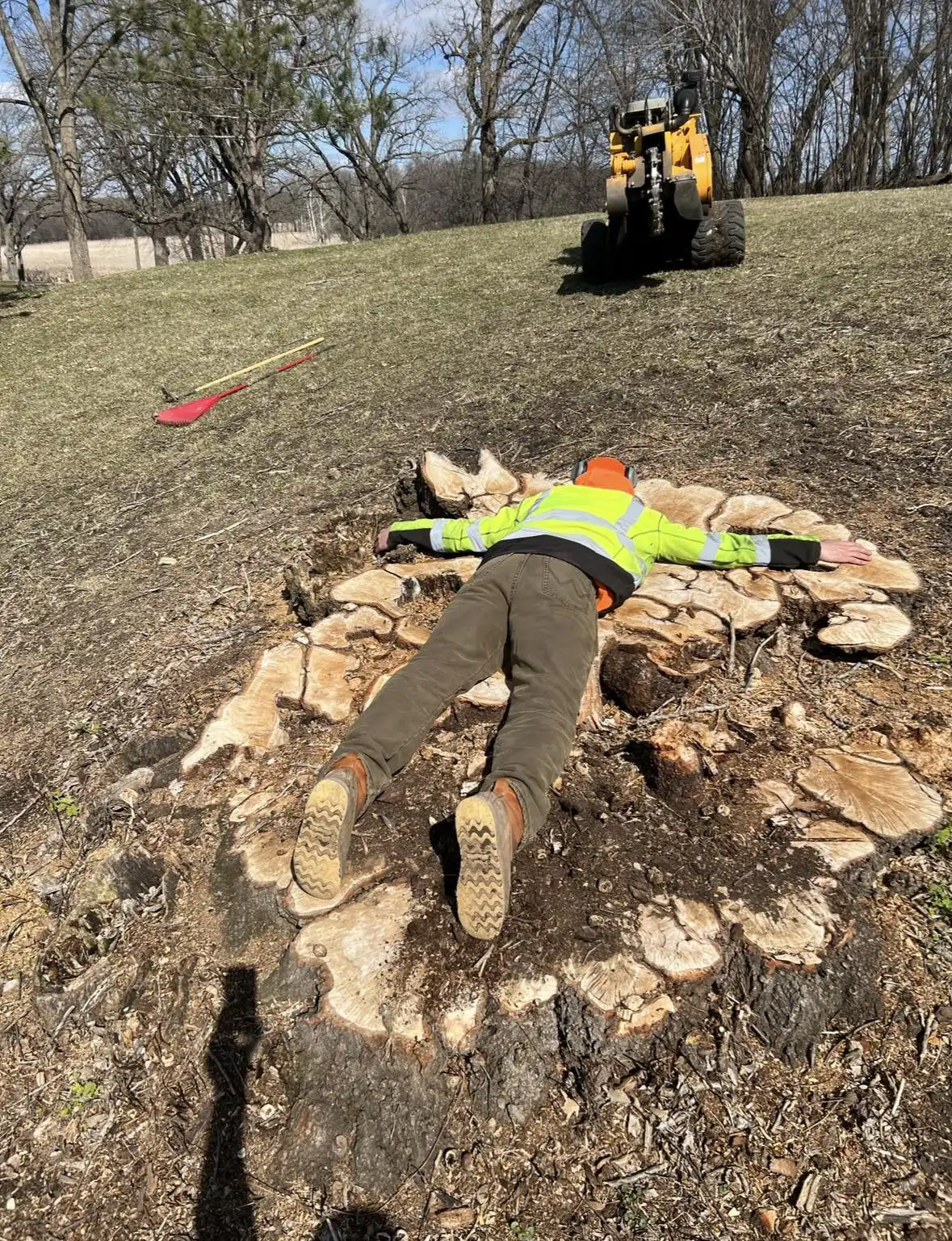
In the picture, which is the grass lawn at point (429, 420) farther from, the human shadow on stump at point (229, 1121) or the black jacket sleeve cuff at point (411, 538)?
the human shadow on stump at point (229, 1121)

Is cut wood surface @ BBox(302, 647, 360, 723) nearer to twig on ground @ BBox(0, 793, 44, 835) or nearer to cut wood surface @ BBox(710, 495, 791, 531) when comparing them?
twig on ground @ BBox(0, 793, 44, 835)

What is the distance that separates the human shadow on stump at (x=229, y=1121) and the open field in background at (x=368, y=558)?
2cm

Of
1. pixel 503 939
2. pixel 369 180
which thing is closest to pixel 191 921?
pixel 503 939

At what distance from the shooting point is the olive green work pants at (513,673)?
2168mm

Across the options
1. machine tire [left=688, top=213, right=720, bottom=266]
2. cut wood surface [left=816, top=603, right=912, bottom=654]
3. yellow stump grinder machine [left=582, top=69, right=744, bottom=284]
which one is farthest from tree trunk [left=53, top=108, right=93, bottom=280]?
cut wood surface [left=816, top=603, right=912, bottom=654]

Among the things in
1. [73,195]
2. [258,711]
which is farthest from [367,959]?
[73,195]

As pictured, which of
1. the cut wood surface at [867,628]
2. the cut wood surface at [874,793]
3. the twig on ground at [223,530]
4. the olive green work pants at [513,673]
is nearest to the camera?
the cut wood surface at [874,793]

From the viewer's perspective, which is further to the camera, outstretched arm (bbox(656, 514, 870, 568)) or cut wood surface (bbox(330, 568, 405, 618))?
cut wood surface (bbox(330, 568, 405, 618))

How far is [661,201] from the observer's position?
6.48 m

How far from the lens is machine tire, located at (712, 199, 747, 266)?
24.0ft

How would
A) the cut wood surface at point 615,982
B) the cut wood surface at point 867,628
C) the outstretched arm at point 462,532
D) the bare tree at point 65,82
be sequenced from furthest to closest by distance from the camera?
the bare tree at point 65,82 → the outstretched arm at point 462,532 → the cut wood surface at point 867,628 → the cut wood surface at point 615,982

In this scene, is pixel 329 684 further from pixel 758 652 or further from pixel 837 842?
pixel 837 842

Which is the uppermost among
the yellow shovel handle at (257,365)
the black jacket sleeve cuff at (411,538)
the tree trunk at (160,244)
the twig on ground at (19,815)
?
the tree trunk at (160,244)

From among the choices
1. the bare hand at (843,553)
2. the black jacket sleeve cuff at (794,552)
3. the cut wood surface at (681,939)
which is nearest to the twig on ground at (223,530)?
the black jacket sleeve cuff at (794,552)
